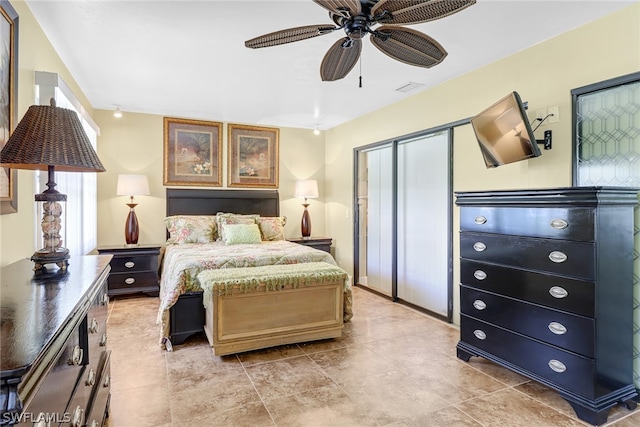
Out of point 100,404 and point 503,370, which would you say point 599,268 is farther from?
point 100,404

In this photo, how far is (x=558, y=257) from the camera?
7.21 ft

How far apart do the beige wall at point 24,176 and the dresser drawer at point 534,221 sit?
305 cm

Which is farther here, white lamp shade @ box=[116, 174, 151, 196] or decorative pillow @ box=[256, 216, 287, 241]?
decorative pillow @ box=[256, 216, 287, 241]

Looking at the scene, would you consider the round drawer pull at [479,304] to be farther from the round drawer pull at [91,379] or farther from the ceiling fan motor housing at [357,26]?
the round drawer pull at [91,379]

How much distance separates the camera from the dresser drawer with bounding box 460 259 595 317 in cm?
208

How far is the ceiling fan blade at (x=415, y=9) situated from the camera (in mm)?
1695

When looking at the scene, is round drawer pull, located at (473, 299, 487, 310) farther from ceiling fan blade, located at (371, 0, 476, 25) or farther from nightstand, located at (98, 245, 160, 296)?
nightstand, located at (98, 245, 160, 296)

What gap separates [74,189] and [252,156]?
266 cm

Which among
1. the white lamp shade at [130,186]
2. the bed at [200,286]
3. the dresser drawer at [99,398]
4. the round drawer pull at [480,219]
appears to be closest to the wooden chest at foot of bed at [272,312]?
the bed at [200,286]

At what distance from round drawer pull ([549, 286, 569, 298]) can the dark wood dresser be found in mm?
2499

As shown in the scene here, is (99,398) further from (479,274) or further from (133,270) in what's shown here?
(133,270)

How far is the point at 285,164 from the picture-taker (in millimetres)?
6051

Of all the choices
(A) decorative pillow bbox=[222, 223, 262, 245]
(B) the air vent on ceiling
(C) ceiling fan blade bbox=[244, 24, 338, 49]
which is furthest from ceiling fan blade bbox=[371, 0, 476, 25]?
(A) decorative pillow bbox=[222, 223, 262, 245]

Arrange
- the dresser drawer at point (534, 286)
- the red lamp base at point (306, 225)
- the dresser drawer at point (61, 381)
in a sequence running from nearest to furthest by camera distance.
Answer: the dresser drawer at point (61, 381)
the dresser drawer at point (534, 286)
the red lamp base at point (306, 225)
